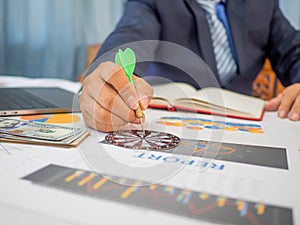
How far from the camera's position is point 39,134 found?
19.5 inches

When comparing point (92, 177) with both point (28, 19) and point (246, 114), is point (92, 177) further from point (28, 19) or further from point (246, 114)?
point (28, 19)

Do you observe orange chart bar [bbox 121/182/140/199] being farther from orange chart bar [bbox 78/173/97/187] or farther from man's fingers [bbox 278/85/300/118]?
A: man's fingers [bbox 278/85/300/118]

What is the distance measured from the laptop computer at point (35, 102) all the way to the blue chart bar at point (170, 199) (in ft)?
1.10

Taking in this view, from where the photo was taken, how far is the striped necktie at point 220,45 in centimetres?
110

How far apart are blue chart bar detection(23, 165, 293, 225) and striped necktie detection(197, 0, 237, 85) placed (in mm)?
824

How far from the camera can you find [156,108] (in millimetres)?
812

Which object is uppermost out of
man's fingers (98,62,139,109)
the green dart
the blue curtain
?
the green dart

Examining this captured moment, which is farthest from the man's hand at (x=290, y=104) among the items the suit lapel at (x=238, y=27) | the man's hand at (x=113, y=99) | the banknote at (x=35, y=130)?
the banknote at (x=35, y=130)

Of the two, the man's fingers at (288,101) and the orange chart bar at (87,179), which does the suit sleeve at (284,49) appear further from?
the orange chart bar at (87,179)

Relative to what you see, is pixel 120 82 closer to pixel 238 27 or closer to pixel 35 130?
pixel 35 130

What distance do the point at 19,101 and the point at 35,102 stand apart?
0.10 feet

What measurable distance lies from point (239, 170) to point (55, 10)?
1910 mm

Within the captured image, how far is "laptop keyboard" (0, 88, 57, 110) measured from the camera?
689 mm

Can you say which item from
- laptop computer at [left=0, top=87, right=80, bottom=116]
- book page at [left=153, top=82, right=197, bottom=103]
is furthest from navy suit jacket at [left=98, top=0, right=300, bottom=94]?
laptop computer at [left=0, top=87, right=80, bottom=116]
